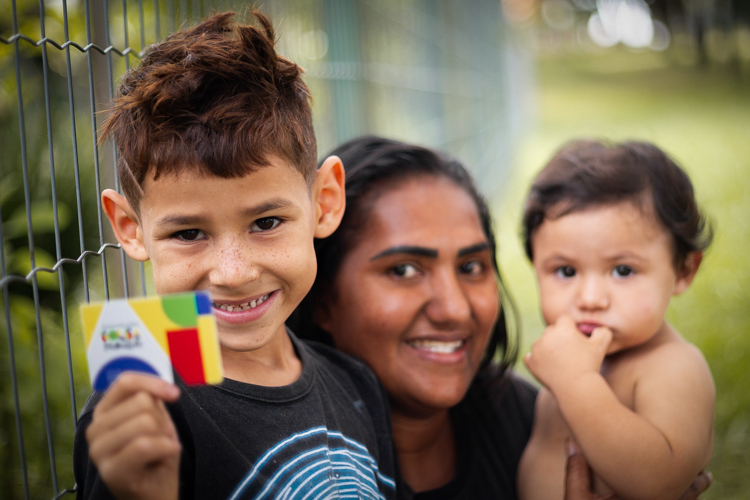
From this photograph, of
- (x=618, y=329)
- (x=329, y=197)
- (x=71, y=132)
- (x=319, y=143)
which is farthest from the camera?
(x=319, y=143)

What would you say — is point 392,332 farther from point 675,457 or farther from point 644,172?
point 644,172

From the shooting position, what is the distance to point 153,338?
3.43 feet

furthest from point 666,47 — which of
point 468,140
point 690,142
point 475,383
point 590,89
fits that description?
point 475,383

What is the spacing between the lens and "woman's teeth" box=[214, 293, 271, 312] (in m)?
1.34

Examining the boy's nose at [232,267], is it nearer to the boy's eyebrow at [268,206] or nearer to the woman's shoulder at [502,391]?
the boy's eyebrow at [268,206]

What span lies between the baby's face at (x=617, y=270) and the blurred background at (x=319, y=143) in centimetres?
122

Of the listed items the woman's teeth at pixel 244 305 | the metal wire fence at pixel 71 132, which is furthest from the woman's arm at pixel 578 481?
the metal wire fence at pixel 71 132

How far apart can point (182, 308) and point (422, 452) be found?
127 centimetres

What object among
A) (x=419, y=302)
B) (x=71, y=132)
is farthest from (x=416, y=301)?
(x=71, y=132)

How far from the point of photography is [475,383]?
2.29 m

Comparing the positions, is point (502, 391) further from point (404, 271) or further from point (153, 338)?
point (153, 338)

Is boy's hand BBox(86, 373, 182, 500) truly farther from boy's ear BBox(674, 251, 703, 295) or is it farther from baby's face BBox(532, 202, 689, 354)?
boy's ear BBox(674, 251, 703, 295)

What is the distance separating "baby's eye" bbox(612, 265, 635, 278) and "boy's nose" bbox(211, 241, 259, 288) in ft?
3.84

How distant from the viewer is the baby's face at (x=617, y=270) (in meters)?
1.98
